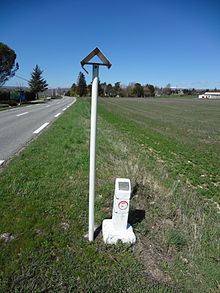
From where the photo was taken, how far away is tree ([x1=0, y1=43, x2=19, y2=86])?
29.3m

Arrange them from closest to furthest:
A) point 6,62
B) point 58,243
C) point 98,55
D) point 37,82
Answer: point 98,55 < point 58,243 < point 6,62 < point 37,82

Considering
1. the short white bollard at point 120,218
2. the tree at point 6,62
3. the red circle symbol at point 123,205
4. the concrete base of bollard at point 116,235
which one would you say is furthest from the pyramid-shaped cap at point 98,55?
the tree at point 6,62

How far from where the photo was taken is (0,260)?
1867 millimetres

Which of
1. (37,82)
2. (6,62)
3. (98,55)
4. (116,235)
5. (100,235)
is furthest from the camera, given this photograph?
(37,82)

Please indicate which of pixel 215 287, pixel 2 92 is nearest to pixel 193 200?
pixel 215 287

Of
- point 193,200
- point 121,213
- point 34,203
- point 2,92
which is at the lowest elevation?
point 193,200

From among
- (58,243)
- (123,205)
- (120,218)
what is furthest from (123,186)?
(58,243)

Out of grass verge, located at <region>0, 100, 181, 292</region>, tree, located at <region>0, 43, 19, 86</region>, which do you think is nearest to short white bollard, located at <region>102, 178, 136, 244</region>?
grass verge, located at <region>0, 100, 181, 292</region>

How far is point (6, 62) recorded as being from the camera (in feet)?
99.8

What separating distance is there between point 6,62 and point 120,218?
122 ft

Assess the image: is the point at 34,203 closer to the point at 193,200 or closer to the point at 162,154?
the point at 193,200

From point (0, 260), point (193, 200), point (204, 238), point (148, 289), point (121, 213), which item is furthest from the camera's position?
point (193, 200)

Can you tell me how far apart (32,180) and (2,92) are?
1397 inches

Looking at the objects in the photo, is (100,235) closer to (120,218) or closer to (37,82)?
(120,218)
